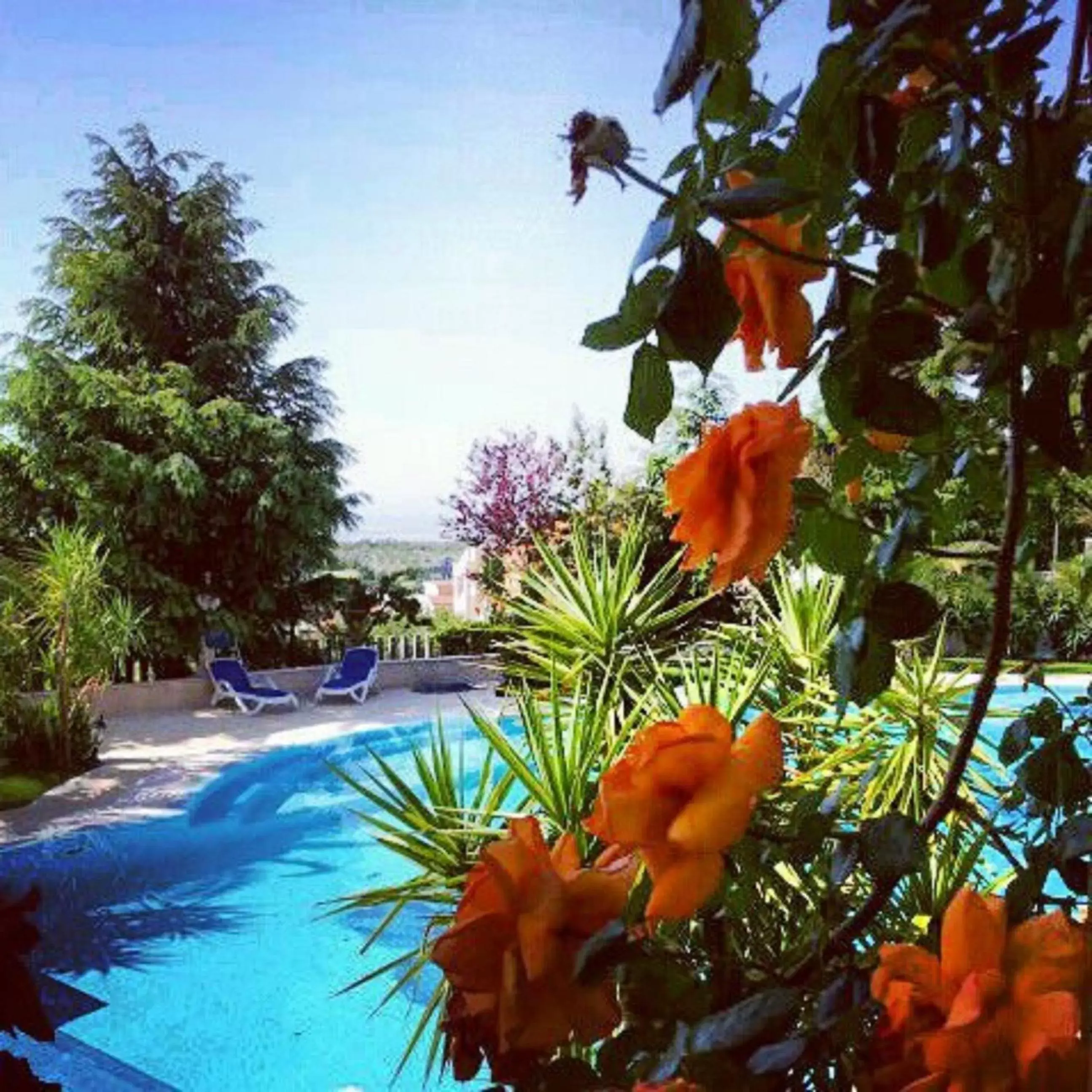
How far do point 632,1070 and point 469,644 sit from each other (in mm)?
13233

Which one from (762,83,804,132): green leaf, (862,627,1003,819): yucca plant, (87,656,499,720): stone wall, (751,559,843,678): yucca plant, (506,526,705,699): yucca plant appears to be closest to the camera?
(762,83,804,132): green leaf

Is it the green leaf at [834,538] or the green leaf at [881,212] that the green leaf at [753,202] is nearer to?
the green leaf at [881,212]

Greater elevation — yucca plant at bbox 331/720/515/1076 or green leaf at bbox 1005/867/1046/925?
green leaf at bbox 1005/867/1046/925

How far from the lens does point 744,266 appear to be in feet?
1.74

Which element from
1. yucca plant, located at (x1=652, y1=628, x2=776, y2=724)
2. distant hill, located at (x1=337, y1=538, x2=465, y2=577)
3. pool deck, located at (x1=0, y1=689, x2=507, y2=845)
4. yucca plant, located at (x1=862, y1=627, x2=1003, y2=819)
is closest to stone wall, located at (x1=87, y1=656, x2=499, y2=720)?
pool deck, located at (x1=0, y1=689, x2=507, y2=845)

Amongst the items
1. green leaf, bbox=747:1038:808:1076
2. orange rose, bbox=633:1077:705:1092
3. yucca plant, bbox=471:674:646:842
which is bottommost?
yucca plant, bbox=471:674:646:842

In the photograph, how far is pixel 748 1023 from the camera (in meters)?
0.41

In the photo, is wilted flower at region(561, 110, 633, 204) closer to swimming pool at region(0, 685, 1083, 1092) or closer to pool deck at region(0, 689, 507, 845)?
swimming pool at region(0, 685, 1083, 1092)

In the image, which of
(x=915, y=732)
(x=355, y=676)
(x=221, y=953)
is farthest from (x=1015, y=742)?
(x=355, y=676)

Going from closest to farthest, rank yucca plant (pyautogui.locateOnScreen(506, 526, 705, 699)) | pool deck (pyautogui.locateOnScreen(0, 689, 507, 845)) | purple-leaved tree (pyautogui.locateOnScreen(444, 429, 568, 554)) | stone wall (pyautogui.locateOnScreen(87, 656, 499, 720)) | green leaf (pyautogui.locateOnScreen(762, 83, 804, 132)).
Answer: green leaf (pyautogui.locateOnScreen(762, 83, 804, 132)) → yucca plant (pyautogui.locateOnScreen(506, 526, 705, 699)) → pool deck (pyautogui.locateOnScreen(0, 689, 507, 845)) → stone wall (pyautogui.locateOnScreen(87, 656, 499, 720)) → purple-leaved tree (pyautogui.locateOnScreen(444, 429, 568, 554))

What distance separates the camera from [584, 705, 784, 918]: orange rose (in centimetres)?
44

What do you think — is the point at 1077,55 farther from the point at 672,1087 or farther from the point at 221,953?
the point at 221,953

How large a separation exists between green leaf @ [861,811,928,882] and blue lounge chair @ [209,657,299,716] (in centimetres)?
1057

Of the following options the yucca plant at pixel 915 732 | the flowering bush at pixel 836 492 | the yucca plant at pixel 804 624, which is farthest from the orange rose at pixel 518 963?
the yucca plant at pixel 804 624
